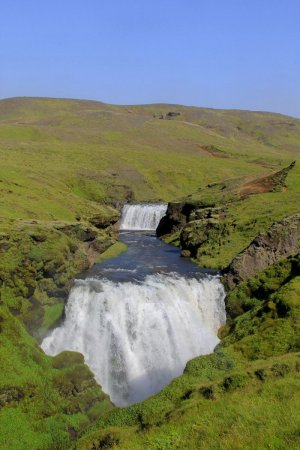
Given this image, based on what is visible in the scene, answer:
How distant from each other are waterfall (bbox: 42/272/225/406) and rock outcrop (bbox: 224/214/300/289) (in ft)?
13.1

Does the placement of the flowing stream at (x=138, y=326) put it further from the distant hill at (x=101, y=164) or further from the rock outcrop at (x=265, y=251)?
the distant hill at (x=101, y=164)

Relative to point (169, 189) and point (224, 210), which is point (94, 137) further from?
point (224, 210)

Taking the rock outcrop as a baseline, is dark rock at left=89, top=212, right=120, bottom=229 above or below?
below

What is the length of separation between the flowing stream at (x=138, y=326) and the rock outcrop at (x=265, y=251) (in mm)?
1645

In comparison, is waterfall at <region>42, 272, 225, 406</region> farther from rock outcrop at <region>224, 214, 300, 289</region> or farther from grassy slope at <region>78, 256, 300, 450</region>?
grassy slope at <region>78, 256, 300, 450</region>

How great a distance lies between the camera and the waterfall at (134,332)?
92.2 ft

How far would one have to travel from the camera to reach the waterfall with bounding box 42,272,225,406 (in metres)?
28.1

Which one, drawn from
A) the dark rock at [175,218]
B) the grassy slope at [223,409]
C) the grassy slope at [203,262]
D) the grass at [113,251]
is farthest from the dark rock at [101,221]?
the grassy slope at [223,409]

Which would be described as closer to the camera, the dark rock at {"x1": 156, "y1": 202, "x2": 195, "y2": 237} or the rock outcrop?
the rock outcrop

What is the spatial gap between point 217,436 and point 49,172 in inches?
2926

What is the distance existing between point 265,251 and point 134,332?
1537 cm

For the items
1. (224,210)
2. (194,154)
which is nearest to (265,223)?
(224,210)

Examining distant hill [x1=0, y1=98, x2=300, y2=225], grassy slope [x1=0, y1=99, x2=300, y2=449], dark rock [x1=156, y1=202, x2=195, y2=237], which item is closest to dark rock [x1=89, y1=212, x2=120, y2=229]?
grassy slope [x1=0, y1=99, x2=300, y2=449]

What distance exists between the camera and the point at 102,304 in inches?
1217
